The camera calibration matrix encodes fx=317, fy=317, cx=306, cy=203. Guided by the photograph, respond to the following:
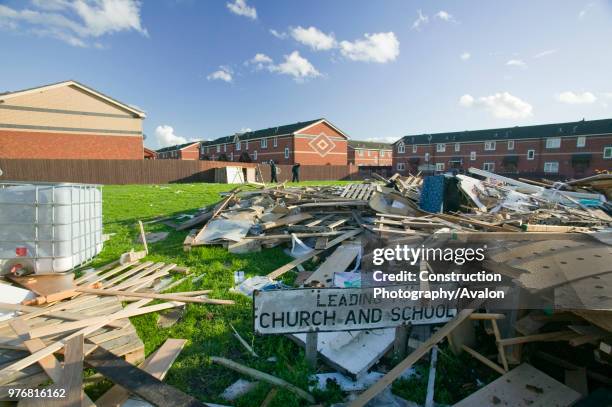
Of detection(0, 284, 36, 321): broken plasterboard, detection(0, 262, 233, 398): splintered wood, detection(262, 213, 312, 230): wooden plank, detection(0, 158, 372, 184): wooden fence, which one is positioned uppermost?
detection(0, 158, 372, 184): wooden fence

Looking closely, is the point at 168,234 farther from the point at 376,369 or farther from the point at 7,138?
the point at 7,138

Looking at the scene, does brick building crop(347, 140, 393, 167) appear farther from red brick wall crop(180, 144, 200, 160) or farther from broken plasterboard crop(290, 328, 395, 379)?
broken plasterboard crop(290, 328, 395, 379)

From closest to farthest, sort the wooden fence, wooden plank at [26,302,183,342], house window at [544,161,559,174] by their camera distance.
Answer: wooden plank at [26,302,183,342] → the wooden fence → house window at [544,161,559,174]

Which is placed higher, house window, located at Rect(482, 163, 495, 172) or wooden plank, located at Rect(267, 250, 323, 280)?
house window, located at Rect(482, 163, 495, 172)

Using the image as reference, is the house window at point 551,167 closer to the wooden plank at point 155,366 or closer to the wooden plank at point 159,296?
the wooden plank at point 159,296

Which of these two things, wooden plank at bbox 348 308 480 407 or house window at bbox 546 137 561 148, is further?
house window at bbox 546 137 561 148

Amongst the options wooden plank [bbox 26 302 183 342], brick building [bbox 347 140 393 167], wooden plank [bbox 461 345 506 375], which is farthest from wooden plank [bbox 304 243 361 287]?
brick building [bbox 347 140 393 167]

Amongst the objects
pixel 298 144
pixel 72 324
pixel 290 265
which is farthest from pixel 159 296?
pixel 298 144

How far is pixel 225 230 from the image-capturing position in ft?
22.7

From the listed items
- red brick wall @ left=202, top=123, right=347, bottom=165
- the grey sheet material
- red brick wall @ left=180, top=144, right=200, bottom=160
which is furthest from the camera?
red brick wall @ left=180, top=144, right=200, bottom=160

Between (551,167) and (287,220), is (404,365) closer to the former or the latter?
(287,220)

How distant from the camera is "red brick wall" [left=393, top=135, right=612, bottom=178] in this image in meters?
41.0

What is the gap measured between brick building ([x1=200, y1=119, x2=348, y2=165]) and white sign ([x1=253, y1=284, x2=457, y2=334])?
136ft

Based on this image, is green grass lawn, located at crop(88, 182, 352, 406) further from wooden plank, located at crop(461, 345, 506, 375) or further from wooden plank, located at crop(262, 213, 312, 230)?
wooden plank, located at crop(461, 345, 506, 375)
